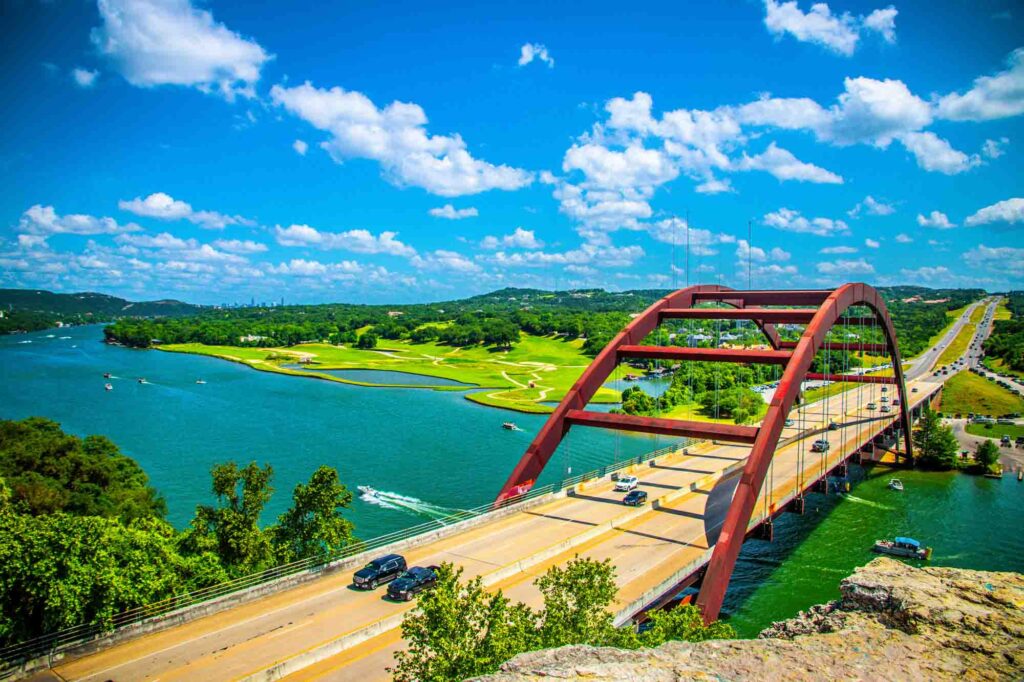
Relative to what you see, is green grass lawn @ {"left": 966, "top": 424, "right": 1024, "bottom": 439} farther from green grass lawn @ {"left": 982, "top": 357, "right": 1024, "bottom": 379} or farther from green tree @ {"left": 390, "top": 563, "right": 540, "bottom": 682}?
green tree @ {"left": 390, "top": 563, "right": 540, "bottom": 682}

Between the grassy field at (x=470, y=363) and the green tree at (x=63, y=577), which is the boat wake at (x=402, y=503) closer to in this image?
the green tree at (x=63, y=577)

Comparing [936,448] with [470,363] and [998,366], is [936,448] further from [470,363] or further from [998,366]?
[470,363]

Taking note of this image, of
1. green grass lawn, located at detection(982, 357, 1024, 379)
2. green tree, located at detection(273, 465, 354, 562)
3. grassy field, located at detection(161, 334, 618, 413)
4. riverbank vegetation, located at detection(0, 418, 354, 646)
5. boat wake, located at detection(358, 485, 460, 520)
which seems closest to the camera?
riverbank vegetation, located at detection(0, 418, 354, 646)

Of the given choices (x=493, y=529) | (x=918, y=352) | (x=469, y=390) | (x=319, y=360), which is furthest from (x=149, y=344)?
(x=918, y=352)

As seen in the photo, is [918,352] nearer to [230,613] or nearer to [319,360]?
[319,360]

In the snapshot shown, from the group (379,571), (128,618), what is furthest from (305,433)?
(128,618)

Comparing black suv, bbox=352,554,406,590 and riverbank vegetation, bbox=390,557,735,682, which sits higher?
riverbank vegetation, bbox=390,557,735,682

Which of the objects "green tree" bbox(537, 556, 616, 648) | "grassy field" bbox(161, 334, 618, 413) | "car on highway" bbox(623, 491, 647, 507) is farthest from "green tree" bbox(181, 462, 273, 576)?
"grassy field" bbox(161, 334, 618, 413)
